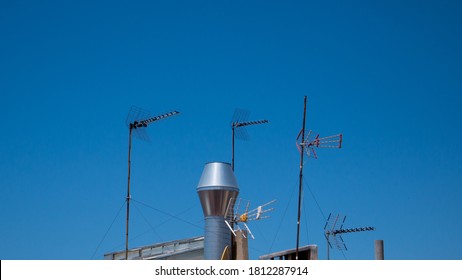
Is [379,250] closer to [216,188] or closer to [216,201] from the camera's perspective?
[216,201]

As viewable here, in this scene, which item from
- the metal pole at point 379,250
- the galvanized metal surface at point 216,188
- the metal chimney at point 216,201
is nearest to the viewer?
the metal pole at point 379,250

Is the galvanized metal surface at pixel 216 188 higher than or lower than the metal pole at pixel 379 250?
higher

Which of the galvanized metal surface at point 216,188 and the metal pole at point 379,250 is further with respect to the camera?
the galvanized metal surface at point 216,188

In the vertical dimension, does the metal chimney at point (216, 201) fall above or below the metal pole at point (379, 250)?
above

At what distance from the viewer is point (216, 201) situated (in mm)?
41562

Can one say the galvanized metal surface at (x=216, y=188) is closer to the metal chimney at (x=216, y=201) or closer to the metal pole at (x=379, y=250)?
the metal chimney at (x=216, y=201)

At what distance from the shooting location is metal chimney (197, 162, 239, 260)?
41031 millimetres

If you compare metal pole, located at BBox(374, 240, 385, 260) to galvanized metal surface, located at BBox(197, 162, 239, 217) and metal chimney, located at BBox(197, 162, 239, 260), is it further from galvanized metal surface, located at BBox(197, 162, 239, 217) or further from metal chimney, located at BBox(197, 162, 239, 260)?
galvanized metal surface, located at BBox(197, 162, 239, 217)

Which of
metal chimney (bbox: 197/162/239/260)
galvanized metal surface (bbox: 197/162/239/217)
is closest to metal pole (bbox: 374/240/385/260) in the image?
metal chimney (bbox: 197/162/239/260)

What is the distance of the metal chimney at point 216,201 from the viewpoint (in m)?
41.0

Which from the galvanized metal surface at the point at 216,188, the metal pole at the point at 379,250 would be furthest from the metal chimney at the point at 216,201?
the metal pole at the point at 379,250

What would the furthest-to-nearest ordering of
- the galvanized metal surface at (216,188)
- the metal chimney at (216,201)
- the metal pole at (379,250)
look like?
A: 1. the galvanized metal surface at (216,188)
2. the metal chimney at (216,201)
3. the metal pole at (379,250)
